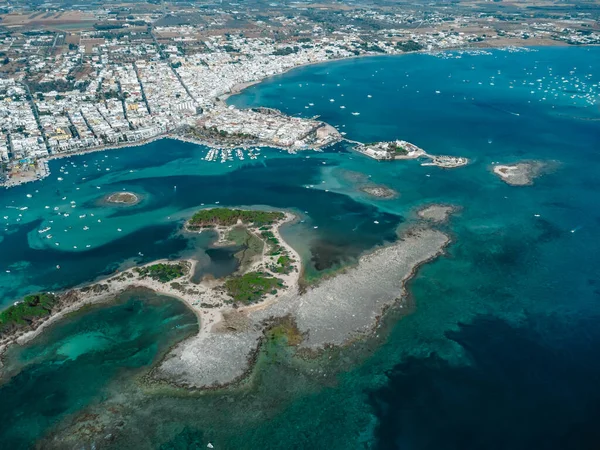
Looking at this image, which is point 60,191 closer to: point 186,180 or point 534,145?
point 186,180

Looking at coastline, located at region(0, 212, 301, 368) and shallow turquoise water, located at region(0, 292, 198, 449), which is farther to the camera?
coastline, located at region(0, 212, 301, 368)

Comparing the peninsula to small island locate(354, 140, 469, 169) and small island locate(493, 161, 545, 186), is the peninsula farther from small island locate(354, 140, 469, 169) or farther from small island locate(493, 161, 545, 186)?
small island locate(354, 140, 469, 169)

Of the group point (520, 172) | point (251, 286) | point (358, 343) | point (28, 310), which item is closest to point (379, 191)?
point (520, 172)

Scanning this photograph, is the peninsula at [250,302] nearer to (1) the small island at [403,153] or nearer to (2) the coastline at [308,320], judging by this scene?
(2) the coastline at [308,320]

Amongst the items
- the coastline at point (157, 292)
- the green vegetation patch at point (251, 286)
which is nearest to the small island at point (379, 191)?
the coastline at point (157, 292)

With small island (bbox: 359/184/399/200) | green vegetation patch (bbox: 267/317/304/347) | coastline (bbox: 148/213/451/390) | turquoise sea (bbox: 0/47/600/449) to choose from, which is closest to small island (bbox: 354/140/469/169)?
turquoise sea (bbox: 0/47/600/449)

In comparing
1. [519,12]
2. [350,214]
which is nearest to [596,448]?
[350,214]
